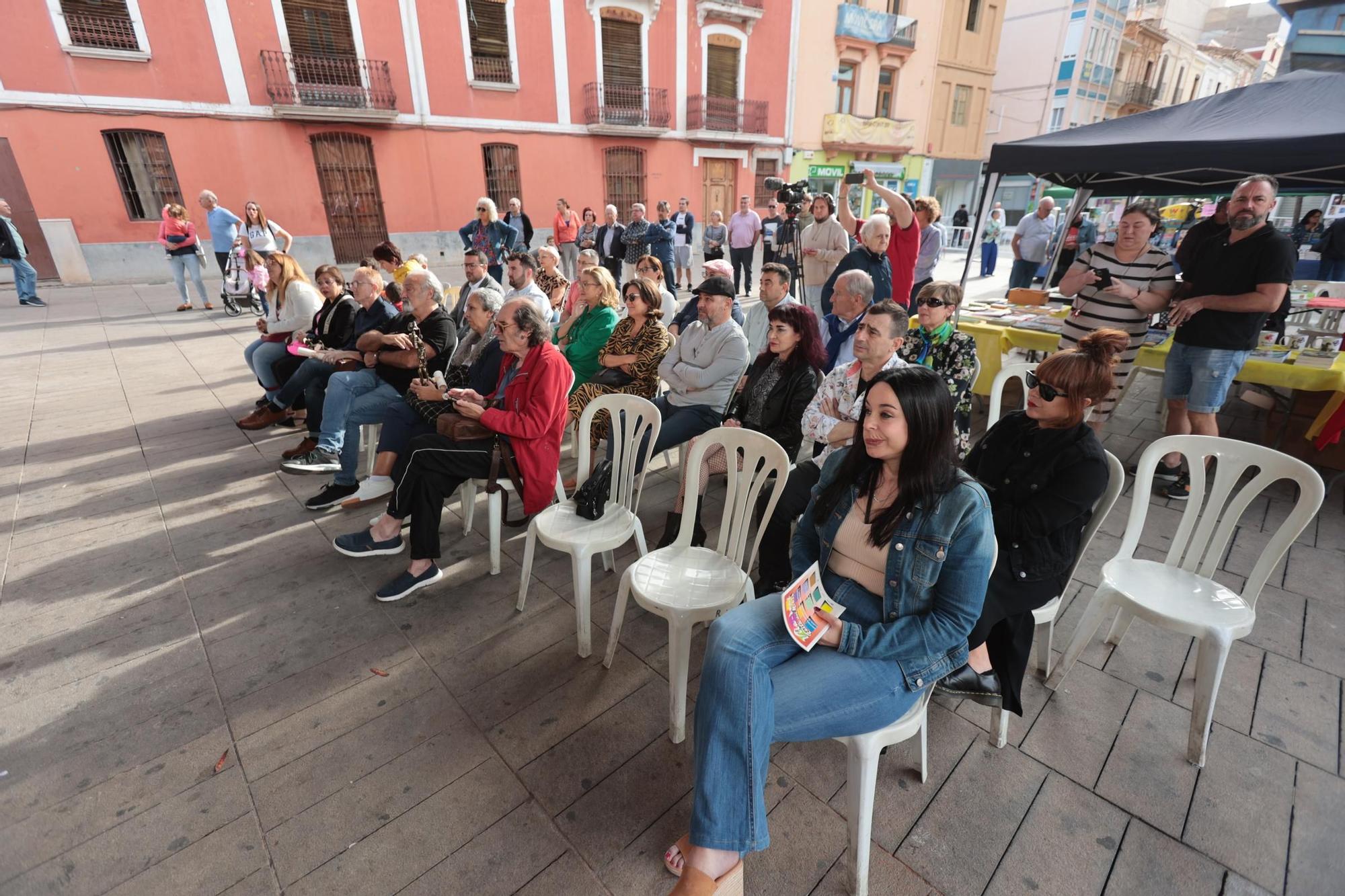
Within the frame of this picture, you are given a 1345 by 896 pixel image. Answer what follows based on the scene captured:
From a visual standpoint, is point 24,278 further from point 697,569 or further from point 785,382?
point 697,569

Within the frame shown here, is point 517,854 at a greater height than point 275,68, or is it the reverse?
point 275,68

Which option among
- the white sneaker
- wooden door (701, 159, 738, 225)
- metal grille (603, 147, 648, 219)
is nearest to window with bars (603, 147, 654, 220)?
metal grille (603, 147, 648, 219)

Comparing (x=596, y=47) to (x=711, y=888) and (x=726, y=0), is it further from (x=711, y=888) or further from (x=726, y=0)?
(x=711, y=888)

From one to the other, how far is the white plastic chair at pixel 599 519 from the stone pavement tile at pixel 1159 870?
1713 millimetres

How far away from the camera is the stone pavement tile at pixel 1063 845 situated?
1.57m

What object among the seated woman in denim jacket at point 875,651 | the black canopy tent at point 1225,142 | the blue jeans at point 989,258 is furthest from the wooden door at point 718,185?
the seated woman in denim jacket at point 875,651

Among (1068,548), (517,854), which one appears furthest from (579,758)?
(1068,548)

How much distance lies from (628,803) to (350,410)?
274 cm

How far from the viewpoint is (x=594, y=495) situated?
2551 millimetres

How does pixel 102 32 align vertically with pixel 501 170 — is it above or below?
above

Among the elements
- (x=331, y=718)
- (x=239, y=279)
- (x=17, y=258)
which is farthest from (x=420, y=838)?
(x=17, y=258)

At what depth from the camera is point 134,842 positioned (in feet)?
5.54

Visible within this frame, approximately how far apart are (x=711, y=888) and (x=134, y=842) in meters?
1.59

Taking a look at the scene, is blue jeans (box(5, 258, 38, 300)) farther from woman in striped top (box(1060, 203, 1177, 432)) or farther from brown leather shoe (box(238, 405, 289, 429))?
woman in striped top (box(1060, 203, 1177, 432))
